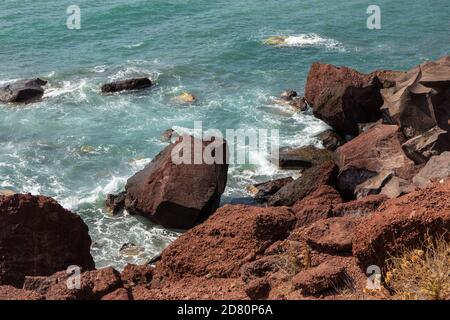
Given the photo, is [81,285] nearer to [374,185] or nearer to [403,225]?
[403,225]

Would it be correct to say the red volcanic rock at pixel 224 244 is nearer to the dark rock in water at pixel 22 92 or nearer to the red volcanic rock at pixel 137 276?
the red volcanic rock at pixel 137 276

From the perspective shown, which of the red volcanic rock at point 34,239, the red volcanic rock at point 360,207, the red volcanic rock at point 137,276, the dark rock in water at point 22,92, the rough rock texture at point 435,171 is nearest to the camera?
the red volcanic rock at point 137,276

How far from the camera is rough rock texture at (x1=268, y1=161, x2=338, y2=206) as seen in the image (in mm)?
19469

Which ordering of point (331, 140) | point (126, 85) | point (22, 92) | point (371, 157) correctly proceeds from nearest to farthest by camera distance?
point (371, 157), point (331, 140), point (22, 92), point (126, 85)

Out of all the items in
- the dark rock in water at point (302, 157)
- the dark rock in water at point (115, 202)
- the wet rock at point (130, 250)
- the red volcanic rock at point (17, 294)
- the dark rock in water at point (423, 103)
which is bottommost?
the wet rock at point (130, 250)

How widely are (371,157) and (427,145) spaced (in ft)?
6.15

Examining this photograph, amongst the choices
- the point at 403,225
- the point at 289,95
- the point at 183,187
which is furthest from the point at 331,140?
the point at 403,225

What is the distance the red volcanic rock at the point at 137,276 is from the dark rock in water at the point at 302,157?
12.0 m

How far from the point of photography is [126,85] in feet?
107

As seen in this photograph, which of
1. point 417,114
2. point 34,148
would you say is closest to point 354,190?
point 417,114

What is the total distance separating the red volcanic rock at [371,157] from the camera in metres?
19.3

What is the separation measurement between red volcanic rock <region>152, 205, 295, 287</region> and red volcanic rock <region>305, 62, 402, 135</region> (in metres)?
12.8

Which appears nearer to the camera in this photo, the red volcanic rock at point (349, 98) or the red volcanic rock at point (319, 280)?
the red volcanic rock at point (319, 280)

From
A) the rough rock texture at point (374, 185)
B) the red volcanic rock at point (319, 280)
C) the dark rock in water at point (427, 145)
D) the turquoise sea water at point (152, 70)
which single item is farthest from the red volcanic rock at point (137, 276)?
the dark rock in water at point (427, 145)
